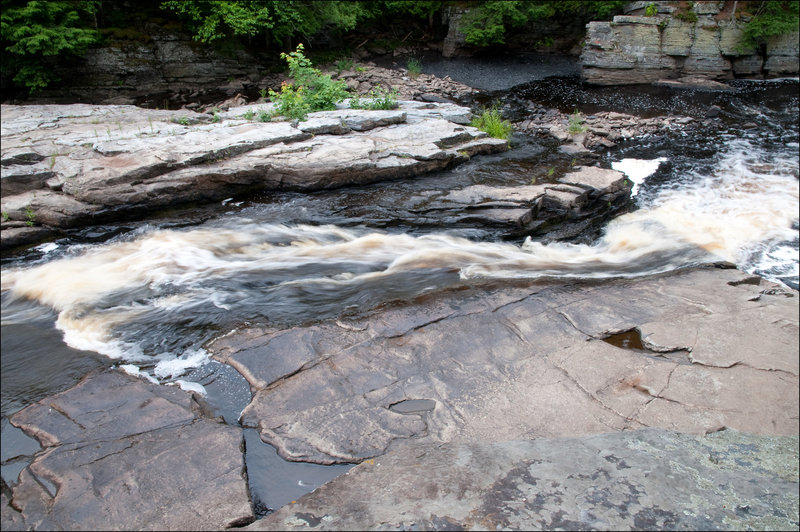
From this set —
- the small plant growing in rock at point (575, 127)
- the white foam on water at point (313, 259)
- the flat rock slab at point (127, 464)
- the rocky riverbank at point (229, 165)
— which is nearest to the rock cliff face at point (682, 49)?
the small plant growing in rock at point (575, 127)

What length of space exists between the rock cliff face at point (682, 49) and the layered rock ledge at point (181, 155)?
8861 mm

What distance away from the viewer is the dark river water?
187 inches

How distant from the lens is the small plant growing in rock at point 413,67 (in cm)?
1709

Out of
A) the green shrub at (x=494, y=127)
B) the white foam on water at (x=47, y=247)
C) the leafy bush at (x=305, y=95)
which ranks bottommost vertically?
the white foam on water at (x=47, y=247)

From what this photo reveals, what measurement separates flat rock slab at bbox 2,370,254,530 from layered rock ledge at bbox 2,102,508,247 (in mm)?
3544

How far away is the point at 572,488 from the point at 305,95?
9.49 meters

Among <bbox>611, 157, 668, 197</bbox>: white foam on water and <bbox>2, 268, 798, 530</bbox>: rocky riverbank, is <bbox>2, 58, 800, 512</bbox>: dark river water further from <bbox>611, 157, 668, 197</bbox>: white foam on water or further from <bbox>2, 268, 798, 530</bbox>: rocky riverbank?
<bbox>2, 268, 798, 530</bbox>: rocky riverbank

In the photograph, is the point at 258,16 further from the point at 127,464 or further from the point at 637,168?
the point at 127,464

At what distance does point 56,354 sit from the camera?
15.8ft

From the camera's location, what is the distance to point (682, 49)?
1591cm

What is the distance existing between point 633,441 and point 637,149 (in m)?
8.90

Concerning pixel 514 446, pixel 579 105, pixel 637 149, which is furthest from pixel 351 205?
pixel 579 105

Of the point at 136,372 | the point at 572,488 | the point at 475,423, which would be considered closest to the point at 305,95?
the point at 136,372

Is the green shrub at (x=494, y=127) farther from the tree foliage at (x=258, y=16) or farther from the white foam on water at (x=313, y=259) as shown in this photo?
the tree foliage at (x=258, y=16)
